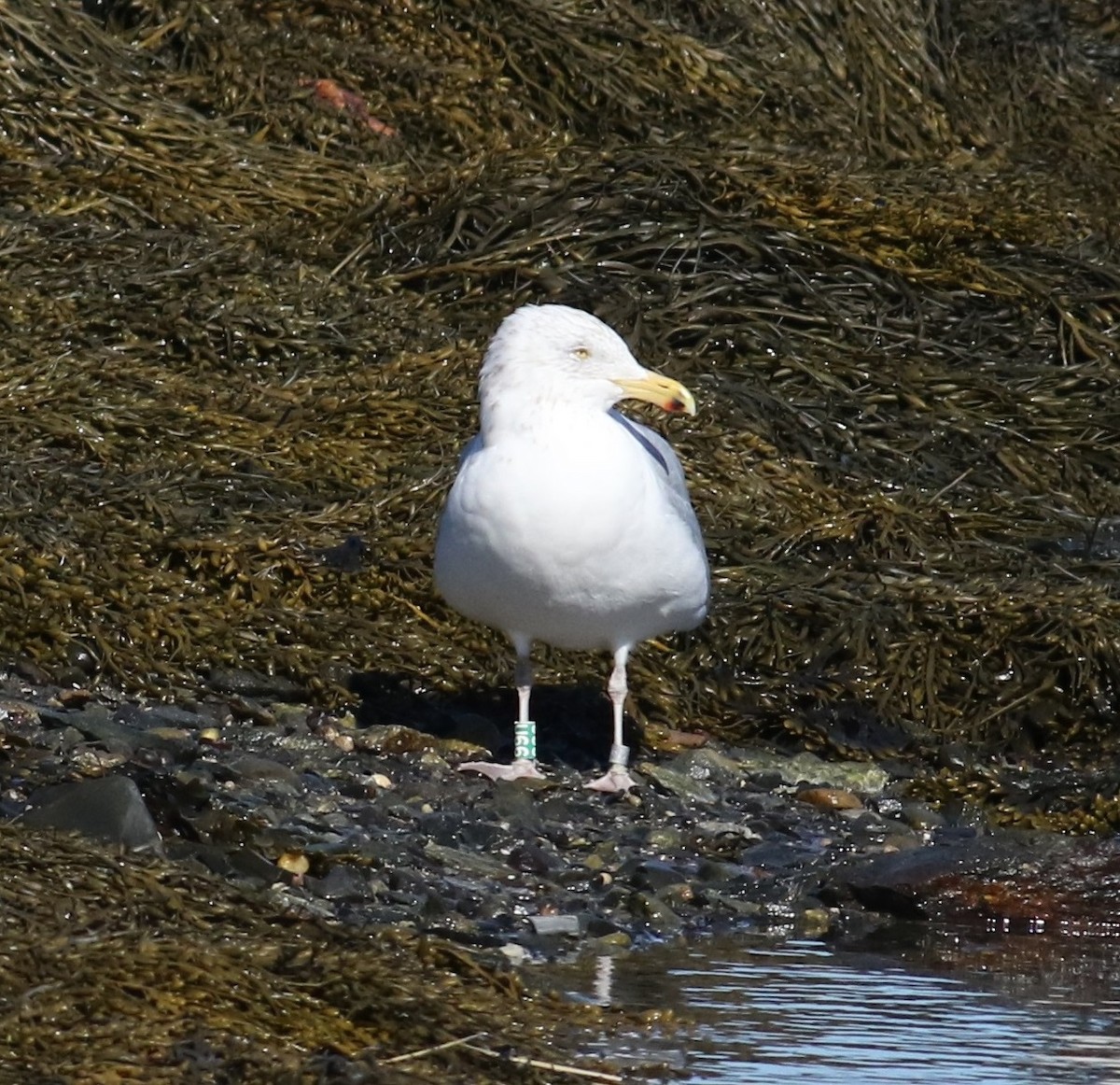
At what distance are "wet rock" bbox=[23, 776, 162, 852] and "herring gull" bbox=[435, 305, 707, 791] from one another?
4.77 feet

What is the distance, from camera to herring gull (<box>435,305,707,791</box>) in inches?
241

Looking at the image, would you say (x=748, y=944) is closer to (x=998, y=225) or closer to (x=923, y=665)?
(x=923, y=665)

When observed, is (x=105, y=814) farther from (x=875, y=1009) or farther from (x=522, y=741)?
(x=522, y=741)

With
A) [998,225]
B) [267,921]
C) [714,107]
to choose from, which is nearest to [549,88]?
[714,107]

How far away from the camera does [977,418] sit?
8672 mm

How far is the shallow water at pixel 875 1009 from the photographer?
416cm

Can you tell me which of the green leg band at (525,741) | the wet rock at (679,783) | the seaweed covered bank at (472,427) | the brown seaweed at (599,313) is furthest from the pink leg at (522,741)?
the brown seaweed at (599,313)

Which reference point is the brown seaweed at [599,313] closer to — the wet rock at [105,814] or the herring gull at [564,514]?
the herring gull at [564,514]

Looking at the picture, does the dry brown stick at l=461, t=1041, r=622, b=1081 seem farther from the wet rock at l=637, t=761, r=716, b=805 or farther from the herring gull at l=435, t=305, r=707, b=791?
the wet rock at l=637, t=761, r=716, b=805

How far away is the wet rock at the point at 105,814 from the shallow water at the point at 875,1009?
918 mm

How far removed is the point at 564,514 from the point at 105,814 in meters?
1.63

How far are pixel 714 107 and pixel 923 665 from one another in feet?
12.2

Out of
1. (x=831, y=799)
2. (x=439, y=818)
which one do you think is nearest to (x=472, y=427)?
(x=831, y=799)

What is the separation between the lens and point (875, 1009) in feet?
15.3
